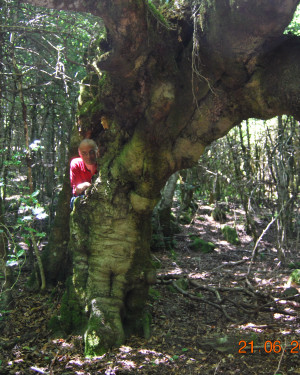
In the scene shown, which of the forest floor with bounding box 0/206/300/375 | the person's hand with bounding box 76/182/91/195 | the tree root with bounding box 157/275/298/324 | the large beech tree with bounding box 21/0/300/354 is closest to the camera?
the large beech tree with bounding box 21/0/300/354

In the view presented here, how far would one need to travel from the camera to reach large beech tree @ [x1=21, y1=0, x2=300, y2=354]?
3.38 metres

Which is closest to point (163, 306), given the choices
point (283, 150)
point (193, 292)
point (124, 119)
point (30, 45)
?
point (193, 292)

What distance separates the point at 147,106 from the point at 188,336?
9.99 feet

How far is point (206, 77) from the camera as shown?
3840 millimetres

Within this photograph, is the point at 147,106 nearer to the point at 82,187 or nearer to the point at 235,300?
the point at 82,187

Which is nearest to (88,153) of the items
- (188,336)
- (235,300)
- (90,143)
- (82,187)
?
(90,143)

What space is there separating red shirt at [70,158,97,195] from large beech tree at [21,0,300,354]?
328 mm

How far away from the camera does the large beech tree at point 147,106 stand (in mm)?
3379

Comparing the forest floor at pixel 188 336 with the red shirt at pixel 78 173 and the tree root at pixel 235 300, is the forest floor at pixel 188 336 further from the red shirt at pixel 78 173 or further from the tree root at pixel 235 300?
the red shirt at pixel 78 173

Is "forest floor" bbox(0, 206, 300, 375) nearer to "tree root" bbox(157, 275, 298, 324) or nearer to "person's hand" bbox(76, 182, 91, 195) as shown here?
"tree root" bbox(157, 275, 298, 324)

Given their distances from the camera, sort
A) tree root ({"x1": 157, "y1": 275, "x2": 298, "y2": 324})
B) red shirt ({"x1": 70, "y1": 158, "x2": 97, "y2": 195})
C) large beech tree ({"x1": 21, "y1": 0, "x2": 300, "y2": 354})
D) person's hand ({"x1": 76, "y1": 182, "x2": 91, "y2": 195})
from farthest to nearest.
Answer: tree root ({"x1": 157, "y1": 275, "x2": 298, "y2": 324}) < red shirt ({"x1": 70, "y1": 158, "x2": 97, "y2": 195}) < person's hand ({"x1": 76, "y1": 182, "x2": 91, "y2": 195}) < large beech tree ({"x1": 21, "y1": 0, "x2": 300, "y2": 354})
